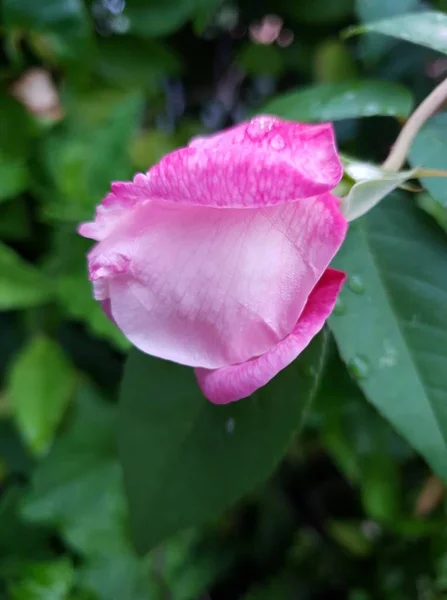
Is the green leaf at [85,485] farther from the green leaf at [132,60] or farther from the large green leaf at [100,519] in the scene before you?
the green leaf at [132,60]

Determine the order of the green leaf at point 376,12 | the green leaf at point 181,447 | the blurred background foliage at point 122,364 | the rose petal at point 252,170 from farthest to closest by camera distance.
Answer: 1. the blurred background foliage at point 122,364
2. the green leaf at point 376,12
3. the green leaf at point 181,447
4. the rose petal at point 252,170

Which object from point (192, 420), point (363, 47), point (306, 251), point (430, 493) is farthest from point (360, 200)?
point (430, 493)

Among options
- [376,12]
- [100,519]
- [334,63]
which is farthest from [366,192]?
[100,519]

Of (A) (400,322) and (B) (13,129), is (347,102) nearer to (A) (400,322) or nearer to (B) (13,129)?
(A) (400,322)

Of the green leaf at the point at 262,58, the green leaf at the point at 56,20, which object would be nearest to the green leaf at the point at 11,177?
the green leaf at the point at 56,20

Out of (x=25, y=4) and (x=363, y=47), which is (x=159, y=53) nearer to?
(x=25, y=4)

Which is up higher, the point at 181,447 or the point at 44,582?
the point at 181,447
